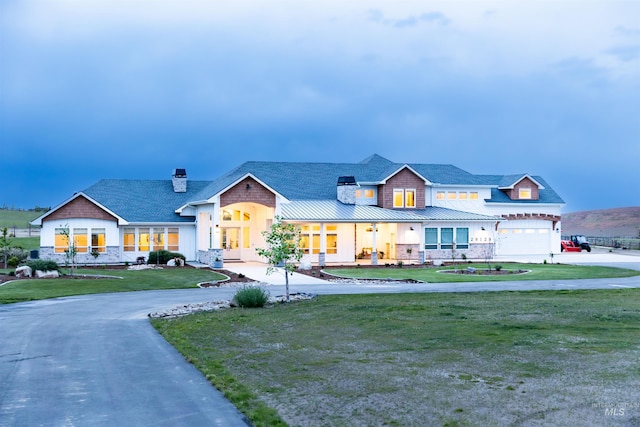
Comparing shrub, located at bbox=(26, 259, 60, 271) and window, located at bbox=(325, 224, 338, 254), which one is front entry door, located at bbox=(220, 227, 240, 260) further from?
shrub, located at bbox=(26, 259, 60, 271)

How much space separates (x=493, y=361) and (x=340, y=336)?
443 centimetres

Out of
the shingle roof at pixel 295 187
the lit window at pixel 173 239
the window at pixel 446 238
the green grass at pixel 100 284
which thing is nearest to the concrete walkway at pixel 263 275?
the green grass at pixel 100 284

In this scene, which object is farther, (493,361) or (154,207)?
(154,207)

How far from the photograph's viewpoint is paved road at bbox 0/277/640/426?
9.11 meters

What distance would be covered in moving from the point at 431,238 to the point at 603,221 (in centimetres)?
11570

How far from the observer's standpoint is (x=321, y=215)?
43969 millimetres

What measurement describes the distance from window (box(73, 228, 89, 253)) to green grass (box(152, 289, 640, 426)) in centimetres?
2672

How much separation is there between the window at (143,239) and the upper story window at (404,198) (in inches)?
714

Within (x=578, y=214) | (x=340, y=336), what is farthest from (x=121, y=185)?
(x=578, y=214)

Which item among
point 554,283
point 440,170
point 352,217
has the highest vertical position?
point 440,170

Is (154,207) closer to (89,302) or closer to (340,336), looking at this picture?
(89,302)

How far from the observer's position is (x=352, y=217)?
4425 cm

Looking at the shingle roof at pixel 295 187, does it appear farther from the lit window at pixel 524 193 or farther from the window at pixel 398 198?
the window at pixel 398 198

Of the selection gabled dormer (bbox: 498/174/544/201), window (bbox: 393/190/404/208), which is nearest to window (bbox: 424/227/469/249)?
window (bbox: 393/190/404/208)
